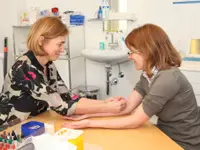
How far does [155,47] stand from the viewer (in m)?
1.35

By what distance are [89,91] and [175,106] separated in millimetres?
1958

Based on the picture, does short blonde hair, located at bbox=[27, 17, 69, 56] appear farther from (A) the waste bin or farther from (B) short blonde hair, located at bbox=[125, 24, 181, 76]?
(A) the waste bin

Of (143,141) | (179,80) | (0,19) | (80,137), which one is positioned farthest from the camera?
(0,19)

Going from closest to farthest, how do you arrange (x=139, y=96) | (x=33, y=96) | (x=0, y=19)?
(x=33, y=96) < (x=139, y=96) < (x=0, y=19)

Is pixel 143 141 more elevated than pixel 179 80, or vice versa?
pixel 179 80

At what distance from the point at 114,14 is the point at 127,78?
0.84m

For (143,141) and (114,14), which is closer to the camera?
(143,141)

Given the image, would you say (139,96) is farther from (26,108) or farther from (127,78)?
(127,78)

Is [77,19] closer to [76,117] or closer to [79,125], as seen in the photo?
[76,117]

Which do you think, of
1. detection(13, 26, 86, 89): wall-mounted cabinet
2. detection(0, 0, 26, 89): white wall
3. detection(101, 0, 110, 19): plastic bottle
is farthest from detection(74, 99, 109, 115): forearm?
detection(0, 0, 26, 89): white wall

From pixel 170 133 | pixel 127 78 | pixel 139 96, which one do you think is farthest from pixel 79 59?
pixel 170 133

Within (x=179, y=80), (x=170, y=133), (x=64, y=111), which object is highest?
(x=179, y=80)

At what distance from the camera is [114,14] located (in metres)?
2.97

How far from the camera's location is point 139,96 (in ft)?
5.28
